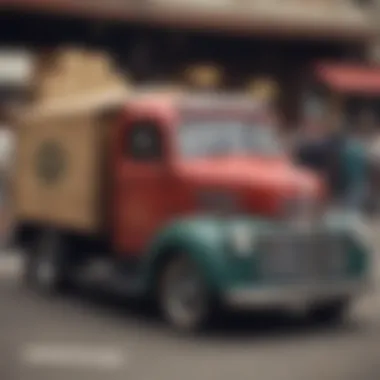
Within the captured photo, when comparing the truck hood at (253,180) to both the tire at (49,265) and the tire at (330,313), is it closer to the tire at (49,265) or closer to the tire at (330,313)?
the tire at (330,313)

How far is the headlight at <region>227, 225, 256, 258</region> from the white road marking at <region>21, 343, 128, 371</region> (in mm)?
1222

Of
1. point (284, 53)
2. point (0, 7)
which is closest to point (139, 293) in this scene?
point (0, 7)

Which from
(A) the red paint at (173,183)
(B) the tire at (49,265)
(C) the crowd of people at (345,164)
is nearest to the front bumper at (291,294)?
(A) the red paint at (173,183)

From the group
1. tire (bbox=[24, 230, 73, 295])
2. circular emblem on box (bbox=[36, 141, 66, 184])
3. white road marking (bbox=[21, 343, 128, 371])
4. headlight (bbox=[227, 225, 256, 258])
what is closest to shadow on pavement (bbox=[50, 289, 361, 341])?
tire (bbox=[24, 230, 73, 295])

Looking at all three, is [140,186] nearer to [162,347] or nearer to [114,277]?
[114,277]

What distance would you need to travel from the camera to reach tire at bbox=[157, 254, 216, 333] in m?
9.55

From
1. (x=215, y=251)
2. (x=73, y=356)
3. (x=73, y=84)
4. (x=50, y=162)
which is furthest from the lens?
(x=73, y=84)

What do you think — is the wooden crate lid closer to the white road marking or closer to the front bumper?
the front bumper

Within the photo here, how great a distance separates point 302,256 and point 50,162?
3585 millimetres

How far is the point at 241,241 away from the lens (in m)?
9.45

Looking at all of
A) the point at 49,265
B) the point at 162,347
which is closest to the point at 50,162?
the point at 49,265

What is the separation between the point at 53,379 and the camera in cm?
801

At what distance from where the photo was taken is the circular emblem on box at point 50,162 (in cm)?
1208

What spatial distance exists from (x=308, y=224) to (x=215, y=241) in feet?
3.23
